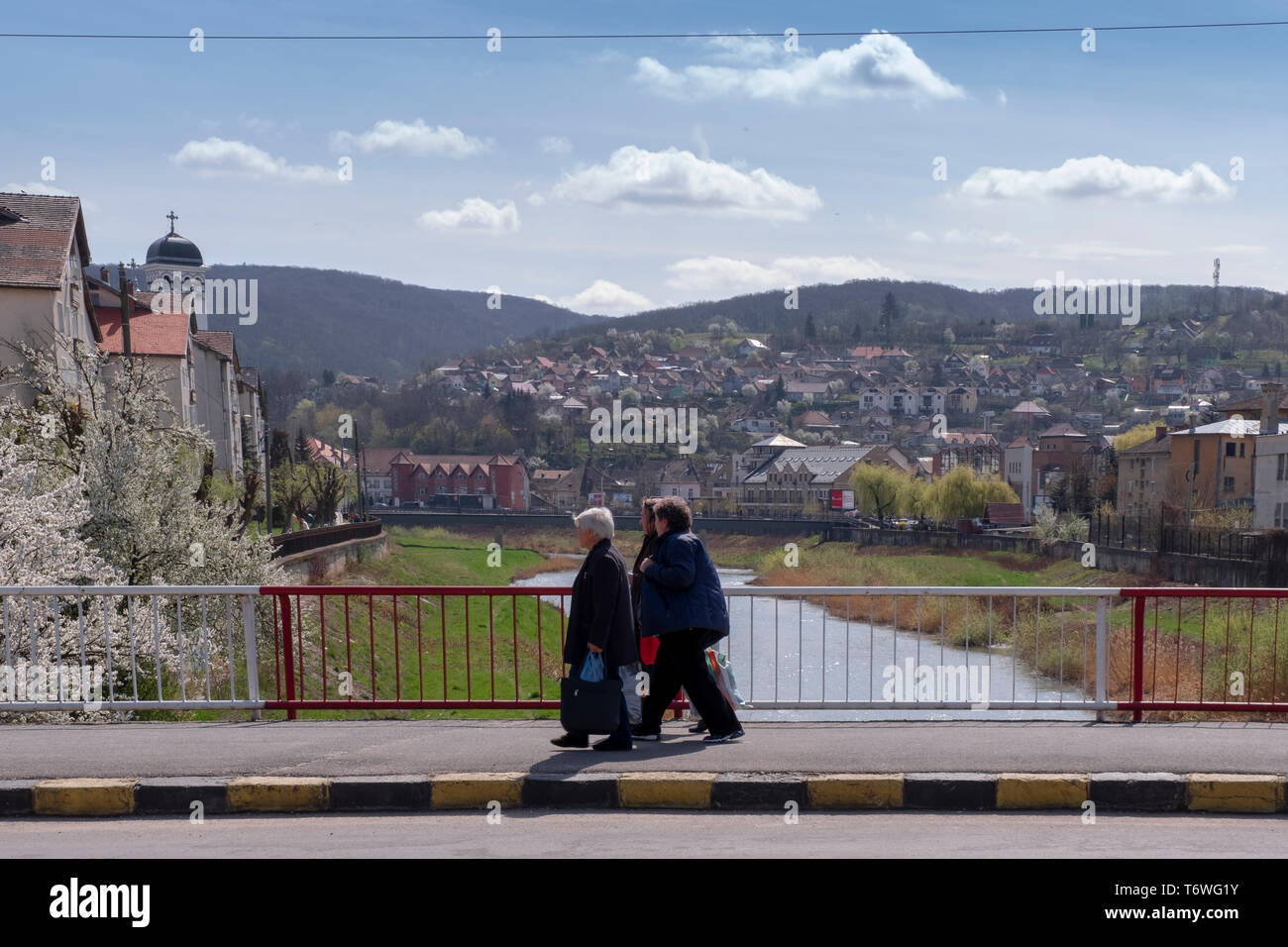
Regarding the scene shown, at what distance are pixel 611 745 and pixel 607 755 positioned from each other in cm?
18

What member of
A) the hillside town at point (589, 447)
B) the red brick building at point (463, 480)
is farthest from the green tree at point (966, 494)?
the red brick building at point (463, 480)

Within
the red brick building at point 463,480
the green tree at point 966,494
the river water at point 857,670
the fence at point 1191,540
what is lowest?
the red brick building at point 463,480

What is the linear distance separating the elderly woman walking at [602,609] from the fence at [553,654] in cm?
106

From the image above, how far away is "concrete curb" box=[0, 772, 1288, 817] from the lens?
739 centimetres

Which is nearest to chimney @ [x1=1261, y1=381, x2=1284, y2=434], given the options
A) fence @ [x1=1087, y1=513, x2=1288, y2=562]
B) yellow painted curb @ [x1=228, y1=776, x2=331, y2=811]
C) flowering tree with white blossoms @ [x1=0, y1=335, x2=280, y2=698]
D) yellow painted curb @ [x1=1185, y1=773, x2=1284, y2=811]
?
fence @ [x1=1087, y1=513, x2=1288, y2=562]

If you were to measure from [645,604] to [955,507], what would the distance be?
89533 mm

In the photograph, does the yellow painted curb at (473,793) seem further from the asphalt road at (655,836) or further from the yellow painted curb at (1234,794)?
the yellow painted curb at (1234,794)

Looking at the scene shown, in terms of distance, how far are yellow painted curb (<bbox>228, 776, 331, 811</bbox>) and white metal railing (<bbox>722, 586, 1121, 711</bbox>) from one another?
11.1 feet

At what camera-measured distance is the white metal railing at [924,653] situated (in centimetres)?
972

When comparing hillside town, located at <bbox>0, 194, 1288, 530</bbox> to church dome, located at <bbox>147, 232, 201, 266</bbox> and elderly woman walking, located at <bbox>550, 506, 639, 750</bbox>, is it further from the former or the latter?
elderly woman walking, located at <bbox>550, 506, 639, 750</bbox>

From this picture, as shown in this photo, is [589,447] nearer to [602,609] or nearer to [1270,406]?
[1270,406]

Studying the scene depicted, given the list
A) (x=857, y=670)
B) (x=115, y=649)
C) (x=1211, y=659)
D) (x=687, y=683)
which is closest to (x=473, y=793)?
(x=687, y=683)
